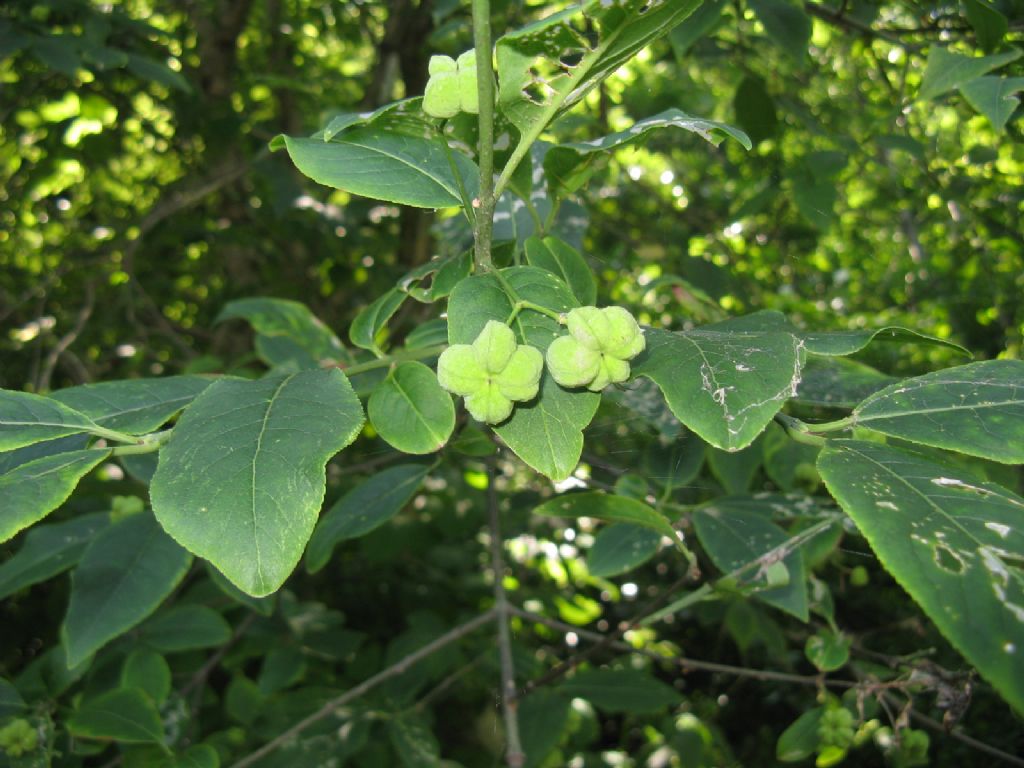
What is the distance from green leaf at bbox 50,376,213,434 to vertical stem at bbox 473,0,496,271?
0.42 metres

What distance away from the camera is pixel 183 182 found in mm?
3943

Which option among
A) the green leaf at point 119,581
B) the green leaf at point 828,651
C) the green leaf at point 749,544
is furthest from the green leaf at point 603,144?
the green leaf at point 828,651

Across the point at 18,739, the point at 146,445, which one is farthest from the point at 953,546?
the point at 18,739

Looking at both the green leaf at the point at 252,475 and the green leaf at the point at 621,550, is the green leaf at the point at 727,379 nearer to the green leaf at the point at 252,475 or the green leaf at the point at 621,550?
the green leaf at the point at 252,475

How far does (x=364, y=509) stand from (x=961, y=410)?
1132 mm

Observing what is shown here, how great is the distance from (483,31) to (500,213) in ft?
2.45

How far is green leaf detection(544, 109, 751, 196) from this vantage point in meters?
0.92

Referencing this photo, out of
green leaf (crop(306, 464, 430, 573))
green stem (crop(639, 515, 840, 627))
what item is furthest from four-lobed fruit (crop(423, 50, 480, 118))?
green leaf (crop(306, 464, 430, 573))

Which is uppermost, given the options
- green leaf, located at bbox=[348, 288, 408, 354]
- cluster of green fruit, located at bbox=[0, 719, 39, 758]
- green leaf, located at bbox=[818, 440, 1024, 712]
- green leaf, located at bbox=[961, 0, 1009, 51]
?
green leaf, located at bbox=[961, 0, 1009, 51]

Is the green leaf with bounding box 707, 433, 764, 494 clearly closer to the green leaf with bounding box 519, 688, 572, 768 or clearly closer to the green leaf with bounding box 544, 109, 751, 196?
the green leaf with bounding box 544, 109, 751, 196

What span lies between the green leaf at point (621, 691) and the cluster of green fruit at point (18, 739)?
1.33 metres

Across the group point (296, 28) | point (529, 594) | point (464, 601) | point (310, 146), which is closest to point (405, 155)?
point (310, 146)

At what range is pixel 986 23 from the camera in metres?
1.60

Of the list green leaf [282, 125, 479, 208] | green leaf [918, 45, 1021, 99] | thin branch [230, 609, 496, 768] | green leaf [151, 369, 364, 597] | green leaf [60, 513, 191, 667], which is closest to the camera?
green leaf [151, 369, 364, 597]
